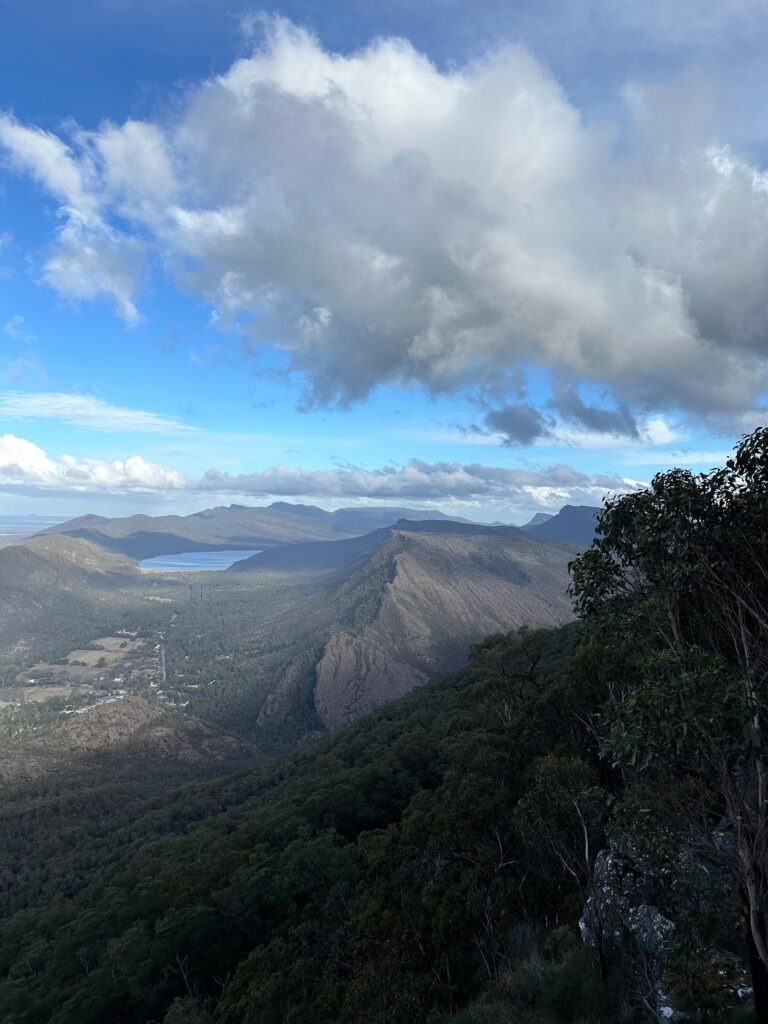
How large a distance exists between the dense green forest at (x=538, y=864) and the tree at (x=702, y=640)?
0.06 m

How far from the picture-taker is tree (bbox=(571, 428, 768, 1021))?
10039mm

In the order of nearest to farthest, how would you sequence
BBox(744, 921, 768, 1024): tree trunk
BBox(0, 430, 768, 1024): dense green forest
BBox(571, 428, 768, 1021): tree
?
BBox(571, 428, 768, 1021): tree, BBox(744, 921, 768, 1024): tree trunk, BBox(0, 430, 768, 1024): dense green forest

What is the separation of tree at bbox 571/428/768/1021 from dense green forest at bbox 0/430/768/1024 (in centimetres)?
6

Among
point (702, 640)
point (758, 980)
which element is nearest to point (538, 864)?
point (758, 980)

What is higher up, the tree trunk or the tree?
the tree

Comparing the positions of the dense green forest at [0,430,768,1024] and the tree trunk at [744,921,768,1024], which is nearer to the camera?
the tree trunk at [744,921,768,1024]

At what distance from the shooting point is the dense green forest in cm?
1141

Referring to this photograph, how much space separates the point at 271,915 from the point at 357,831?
11555 mm

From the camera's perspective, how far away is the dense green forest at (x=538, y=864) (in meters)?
11.4

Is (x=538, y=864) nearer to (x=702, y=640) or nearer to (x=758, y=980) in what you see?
(x=758, y=980)

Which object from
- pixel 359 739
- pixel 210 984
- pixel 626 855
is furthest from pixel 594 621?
pixel 359 739

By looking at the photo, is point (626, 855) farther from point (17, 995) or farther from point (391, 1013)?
point (17, 995)

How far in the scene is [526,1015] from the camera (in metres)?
15.3

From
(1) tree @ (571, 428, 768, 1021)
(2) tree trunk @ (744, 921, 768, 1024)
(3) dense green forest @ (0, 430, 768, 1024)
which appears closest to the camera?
(1) tree @ (571, 428, 768, 1021)
